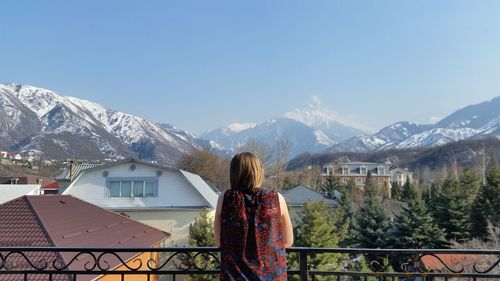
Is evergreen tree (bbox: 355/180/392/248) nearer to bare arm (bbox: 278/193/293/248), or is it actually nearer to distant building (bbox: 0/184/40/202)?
distant building (bbox: 0/184/40/202)

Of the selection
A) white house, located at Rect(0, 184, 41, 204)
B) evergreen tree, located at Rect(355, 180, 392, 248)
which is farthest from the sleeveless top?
white house, located at Rect(0, 184, 41, 204)

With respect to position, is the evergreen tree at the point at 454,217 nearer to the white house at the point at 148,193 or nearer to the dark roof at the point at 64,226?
the white house at the point at 148,193

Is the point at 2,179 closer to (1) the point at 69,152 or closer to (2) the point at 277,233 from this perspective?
(2) the point at 277,233

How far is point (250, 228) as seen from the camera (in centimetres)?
277

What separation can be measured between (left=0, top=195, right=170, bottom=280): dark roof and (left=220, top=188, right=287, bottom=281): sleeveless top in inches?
264

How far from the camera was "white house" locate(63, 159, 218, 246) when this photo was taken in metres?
26.8

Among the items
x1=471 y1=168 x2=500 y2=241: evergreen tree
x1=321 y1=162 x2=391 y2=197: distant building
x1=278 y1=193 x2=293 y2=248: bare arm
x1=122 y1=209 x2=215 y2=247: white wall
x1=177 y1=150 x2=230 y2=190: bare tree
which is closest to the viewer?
x1=278 y1=193 x2=293 y2=248: bare arm

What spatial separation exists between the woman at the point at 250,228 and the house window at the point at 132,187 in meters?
25.5

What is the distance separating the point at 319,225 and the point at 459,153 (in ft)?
354

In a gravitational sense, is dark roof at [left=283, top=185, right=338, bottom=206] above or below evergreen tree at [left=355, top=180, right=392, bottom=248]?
above

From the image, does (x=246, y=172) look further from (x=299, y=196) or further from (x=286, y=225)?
(x=299, y=196)

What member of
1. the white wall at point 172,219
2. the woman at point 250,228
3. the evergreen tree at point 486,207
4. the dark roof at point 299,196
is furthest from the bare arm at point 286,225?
the dark roof at point 299,196

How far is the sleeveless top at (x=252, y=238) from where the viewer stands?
2752 mm

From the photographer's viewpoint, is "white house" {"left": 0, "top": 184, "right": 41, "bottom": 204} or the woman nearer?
the woman
